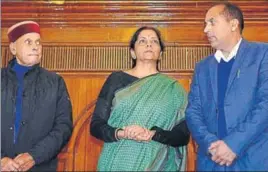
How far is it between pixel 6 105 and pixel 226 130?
1.05 m

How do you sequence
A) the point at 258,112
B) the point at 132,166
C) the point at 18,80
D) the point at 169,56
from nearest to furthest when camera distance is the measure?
the point at 258,112, the point at 132,166, the point at 18,80, the point at 169,56

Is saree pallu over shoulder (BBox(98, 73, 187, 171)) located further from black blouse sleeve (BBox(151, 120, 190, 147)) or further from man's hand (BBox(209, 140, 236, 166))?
man's hand (BBox(209, 140, 236, 166))

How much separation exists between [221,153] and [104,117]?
0.67 metres

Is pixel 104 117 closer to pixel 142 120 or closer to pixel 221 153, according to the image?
pixel 142 120

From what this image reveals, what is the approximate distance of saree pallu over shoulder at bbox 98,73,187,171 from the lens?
80.4 inches

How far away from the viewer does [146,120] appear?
2.08 meters

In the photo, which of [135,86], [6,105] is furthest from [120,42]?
[6,105]

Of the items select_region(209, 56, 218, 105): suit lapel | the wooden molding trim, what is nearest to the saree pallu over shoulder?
select_region(209, 56, 218, 105): suit lapel

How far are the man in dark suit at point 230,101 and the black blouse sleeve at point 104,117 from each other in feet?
1.29

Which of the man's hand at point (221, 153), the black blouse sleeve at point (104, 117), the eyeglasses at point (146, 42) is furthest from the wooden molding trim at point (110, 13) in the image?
the man's hand at point (221, 153)

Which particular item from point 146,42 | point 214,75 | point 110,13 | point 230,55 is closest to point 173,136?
point 214,75

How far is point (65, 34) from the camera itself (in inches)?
122

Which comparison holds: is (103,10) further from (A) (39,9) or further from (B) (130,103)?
(B) (130,103)

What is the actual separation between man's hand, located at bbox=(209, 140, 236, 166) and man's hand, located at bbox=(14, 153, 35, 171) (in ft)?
2.68
